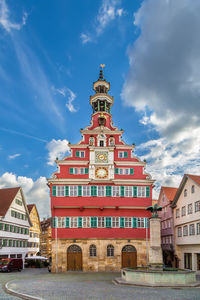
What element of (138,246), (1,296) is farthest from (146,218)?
(1,296)

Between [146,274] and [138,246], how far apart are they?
53.0 feet

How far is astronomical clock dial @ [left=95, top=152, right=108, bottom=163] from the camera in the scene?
40656mm

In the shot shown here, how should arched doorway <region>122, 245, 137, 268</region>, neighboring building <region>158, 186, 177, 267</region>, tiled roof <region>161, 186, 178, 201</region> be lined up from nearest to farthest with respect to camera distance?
1. arched doorway <region>122, 245, 137, 268</region>
2. neighboring building <region>158, 186, 177, 267</region>
3. tiled roof <region>161, 186, 178, 201</region>

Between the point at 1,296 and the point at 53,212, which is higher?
the point at 53,212

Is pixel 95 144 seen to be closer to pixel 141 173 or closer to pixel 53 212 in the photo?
pixel 141 173

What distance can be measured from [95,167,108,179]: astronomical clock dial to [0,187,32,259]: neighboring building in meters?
15.1

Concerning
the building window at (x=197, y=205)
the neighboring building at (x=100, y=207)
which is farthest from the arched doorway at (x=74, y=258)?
the building window at (x=197, y=205)

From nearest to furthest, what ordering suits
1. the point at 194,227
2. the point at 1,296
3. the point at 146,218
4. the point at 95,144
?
the point at 1,296 → the point at 194,227 → the point at 146,218 → the point at 95,144

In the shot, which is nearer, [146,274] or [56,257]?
[146,274]

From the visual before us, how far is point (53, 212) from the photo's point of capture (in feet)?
126

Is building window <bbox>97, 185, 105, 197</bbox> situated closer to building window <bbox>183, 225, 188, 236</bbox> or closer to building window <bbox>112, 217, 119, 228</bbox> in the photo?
building window <bbox>112, 217, 119, 228</bbox>

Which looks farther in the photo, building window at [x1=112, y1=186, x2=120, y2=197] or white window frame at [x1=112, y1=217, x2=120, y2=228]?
building window at [x1=112, y1=186, x2=120, y2=197]

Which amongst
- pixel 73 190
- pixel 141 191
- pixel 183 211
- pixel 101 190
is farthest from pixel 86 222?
pixel 183 211

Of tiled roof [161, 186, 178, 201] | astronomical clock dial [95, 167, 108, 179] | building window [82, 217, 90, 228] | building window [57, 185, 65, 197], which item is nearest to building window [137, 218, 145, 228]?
building window [82, 217, 90, 228]
